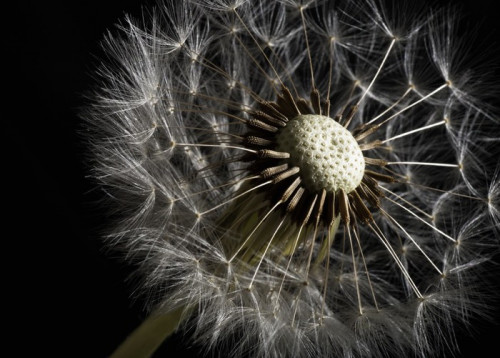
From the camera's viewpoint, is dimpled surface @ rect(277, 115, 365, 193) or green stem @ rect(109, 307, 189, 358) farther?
green stem @ rect(109, 307, 189, 358)

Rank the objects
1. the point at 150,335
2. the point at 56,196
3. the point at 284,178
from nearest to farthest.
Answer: the point at 284,178, the point at 150,335, the point at 56,196

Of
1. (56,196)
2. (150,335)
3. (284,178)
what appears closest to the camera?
(284,178)

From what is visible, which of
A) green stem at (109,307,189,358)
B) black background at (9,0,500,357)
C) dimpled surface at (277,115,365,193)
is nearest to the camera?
dimpled surface at (277,115,365,193)

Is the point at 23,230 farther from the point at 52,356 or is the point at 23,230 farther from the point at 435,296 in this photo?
the point at 435,296

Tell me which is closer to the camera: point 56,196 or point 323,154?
A: point 323,154

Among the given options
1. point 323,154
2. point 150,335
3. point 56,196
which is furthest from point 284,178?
point 56,196

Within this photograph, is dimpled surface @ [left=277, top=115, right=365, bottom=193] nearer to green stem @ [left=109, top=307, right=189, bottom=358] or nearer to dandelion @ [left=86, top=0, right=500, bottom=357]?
Result: dandelion @ [left=86, top=0, right=500, bottom=357]

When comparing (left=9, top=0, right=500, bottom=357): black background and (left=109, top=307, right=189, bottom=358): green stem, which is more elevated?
(left=9, top=0, right=500, bottom=357): black background

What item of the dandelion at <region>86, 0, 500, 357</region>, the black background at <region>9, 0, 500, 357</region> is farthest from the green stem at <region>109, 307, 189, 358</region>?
the black background at <region>9, 0, 500, 357</region>

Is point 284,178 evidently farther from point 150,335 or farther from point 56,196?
point 56,196
